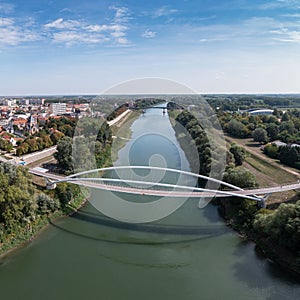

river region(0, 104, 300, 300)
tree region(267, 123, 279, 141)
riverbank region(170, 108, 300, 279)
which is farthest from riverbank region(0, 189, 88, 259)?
tree region(267, 123, 279, 141)

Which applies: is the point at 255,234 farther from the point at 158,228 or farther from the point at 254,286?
the point at 158,228

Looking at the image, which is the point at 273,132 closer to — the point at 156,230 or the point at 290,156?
the point at 290,156

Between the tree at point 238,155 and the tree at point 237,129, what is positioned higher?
the tree at point 237,129

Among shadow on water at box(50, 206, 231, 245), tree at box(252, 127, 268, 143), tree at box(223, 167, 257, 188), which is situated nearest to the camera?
shadow on water at box(50, 206, 231, 245)

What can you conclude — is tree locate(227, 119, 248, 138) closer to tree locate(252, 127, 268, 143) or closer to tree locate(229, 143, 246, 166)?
tree locate(252, 127, 268, 143)

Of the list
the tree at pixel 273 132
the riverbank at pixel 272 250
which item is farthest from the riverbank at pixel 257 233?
the tree at pixel 273 132

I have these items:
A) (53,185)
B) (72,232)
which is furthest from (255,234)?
(53,185)

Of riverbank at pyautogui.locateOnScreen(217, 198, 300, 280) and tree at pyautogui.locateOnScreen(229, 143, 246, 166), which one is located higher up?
tree at pyautogui.locateOnScreen(229, 143, 246, 166)

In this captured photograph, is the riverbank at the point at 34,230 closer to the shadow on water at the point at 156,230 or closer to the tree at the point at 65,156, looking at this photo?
the shadow on water at the point at 156,230

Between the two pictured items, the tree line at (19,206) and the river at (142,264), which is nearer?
the river at (142,264)
